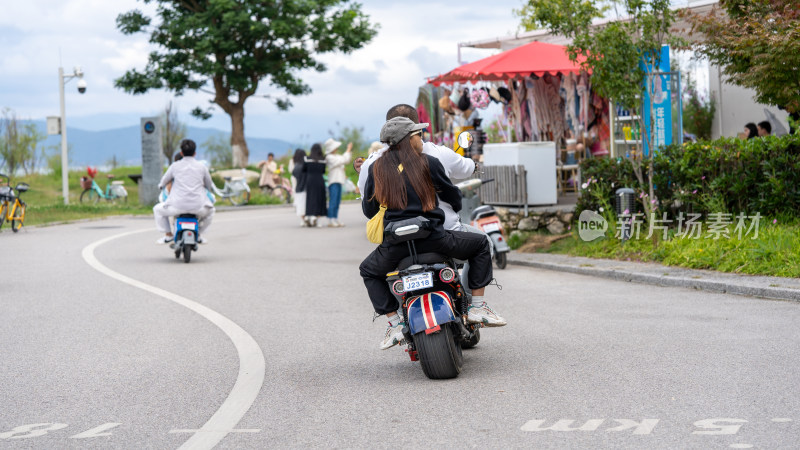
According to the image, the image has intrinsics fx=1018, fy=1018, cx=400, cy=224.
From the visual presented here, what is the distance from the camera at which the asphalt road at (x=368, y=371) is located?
507 cm

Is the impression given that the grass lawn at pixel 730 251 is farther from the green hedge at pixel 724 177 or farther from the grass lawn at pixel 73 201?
the grass lawn at pixel 73 201

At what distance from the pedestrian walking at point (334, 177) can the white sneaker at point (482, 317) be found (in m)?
17.1

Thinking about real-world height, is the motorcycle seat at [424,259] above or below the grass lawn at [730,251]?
above

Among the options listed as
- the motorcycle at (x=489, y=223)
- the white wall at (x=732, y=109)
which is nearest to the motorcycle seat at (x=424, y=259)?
the motorcycle at (x=489, y=223)

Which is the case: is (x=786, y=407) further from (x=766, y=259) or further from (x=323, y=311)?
(x=766, y=259)

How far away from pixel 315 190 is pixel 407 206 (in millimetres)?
17373

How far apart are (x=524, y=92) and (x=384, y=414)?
52.6ft

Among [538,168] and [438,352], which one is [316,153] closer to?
[538,168]

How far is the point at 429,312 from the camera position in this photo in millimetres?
6211

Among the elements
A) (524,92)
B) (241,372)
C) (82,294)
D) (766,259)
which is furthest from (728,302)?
(524,92)

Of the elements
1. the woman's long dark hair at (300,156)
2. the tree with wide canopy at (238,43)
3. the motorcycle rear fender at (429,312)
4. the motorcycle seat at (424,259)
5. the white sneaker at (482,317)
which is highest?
the tree with wide canopy at (238,43)

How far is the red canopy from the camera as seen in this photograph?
58.3ft

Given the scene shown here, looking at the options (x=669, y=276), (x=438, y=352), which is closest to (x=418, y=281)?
(x=438, y=352)

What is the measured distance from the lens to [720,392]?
5711 millimetres
